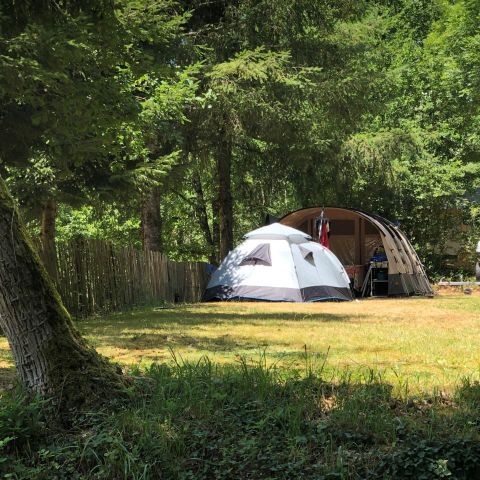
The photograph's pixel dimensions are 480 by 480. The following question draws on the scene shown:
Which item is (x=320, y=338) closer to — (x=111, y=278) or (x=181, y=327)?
(x=181, y=327)

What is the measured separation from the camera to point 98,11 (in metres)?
6.26

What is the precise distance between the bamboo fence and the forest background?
0.47 m

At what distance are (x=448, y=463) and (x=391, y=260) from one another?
13957 mm

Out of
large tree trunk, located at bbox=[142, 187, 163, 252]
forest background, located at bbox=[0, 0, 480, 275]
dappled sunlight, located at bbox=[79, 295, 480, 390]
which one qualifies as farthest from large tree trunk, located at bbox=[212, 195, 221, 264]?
dappled sunlight, located at bbox=[79, 295, 480, 390]

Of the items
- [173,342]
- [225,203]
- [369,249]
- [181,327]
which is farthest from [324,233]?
[173,342]

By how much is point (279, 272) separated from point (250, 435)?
34.9 feet

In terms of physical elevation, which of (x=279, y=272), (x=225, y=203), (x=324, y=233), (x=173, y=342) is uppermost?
(x=225, y=203)

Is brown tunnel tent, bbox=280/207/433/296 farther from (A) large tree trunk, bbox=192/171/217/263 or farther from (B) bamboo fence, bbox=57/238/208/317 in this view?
(A) large tree trunk, bbox=192/171/217/263

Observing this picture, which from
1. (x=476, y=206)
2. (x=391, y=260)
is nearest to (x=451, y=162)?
(x=476, y=206)

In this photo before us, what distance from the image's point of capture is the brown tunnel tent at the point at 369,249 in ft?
54.0

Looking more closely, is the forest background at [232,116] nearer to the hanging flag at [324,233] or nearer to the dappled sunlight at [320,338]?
the hanging flag at [324,233]

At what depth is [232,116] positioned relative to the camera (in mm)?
13477

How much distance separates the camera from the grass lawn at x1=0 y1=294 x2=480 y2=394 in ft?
16.2

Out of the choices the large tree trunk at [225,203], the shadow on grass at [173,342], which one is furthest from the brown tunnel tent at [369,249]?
the shadow on grass at [173,342]
